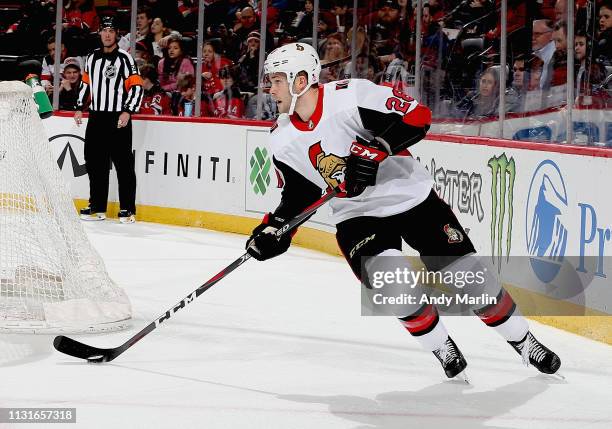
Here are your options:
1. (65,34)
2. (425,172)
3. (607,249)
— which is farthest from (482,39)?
(65,34)

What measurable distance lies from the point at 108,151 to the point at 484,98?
9.44 feet

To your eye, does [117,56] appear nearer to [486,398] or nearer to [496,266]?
[496,266]

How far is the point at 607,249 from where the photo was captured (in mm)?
3988

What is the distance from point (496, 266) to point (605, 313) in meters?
0.80

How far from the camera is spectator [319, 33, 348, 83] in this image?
293 inches

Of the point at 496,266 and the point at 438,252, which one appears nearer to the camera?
the point at 438,252

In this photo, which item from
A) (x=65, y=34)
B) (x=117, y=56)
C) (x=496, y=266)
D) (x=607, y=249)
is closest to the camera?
(x=607, y=249)

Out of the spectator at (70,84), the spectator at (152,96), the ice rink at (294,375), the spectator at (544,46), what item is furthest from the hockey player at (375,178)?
the spectator at (70,84)

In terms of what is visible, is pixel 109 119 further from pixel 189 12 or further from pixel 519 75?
pixel 519 75

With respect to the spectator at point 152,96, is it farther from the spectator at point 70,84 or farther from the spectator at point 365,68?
the spectator at point 365,68

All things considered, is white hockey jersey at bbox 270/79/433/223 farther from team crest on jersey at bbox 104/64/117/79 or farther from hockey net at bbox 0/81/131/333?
team crest on jersey at bbox 104/64/117/79

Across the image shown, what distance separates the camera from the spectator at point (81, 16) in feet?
27.8

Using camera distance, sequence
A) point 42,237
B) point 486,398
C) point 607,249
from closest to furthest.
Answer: point 486,398 → point 607,249 → point 42,237

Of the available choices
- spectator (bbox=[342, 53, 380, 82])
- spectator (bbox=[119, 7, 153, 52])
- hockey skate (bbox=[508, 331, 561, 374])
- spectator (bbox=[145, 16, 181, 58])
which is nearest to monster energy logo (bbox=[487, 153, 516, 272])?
hockey skate (bbox=[508, 331, 561, 374])
